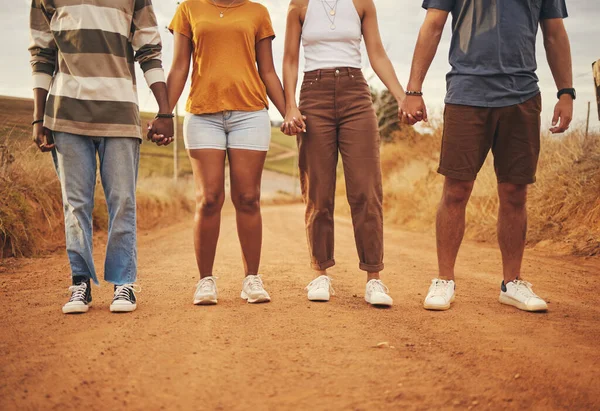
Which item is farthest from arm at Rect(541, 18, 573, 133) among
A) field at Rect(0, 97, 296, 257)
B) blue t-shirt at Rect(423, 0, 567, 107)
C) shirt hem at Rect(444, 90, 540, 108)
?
field at Rect(0, 97, 296, 257)

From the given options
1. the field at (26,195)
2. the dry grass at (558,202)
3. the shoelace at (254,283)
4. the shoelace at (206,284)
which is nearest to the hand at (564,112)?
the shoelace at (254,283)

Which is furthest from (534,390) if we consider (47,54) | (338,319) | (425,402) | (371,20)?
(47,54)

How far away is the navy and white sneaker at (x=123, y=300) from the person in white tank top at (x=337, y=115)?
1.21 m

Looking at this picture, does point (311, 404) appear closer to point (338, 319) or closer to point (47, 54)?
point (338, 319)

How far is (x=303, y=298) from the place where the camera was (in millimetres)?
4305

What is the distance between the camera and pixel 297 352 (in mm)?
2922

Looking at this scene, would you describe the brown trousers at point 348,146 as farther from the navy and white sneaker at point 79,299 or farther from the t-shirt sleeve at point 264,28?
the navy and white sneaker at point 79,299

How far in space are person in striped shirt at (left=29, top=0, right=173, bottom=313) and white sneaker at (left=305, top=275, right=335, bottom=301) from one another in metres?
1.21

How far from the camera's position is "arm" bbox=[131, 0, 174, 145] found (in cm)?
398

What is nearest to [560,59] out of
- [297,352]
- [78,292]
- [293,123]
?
[293,123]

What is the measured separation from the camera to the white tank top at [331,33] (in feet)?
13.6

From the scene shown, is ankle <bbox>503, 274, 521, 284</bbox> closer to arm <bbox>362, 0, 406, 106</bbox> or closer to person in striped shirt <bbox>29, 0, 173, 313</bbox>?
arm <bbox>362, 0, 406, 106</bbox>

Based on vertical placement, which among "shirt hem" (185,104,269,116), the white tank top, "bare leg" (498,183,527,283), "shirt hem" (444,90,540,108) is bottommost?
"bare leg" (498,183,527,283)

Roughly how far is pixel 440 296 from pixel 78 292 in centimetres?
238
